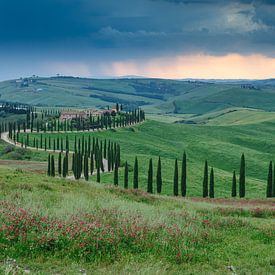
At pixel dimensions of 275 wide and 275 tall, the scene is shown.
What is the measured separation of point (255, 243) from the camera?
21547 millimetres

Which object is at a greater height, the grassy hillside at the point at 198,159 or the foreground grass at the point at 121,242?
the foreground grass at the point at 121,242

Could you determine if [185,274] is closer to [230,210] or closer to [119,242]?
[119,242]

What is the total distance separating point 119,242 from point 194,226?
6167mm

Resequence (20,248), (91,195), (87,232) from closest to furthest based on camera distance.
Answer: (20,248) → (87,232) → (91,195)

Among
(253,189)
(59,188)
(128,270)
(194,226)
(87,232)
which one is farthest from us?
(253,189)

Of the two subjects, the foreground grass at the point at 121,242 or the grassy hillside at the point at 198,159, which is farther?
the grassy hillside at the point at 198,159

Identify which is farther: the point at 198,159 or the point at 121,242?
the point at 198,159

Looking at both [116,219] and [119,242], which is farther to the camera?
[116,219]

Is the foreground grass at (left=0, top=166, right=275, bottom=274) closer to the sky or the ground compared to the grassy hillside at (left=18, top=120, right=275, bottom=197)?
closer to the sky

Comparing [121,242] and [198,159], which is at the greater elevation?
[121,242]

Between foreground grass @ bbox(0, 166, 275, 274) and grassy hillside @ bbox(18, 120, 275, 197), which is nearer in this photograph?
foreground grass @ bbox(0, 166, 275, 274)

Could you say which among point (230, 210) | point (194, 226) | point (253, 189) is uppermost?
point (194, 226)

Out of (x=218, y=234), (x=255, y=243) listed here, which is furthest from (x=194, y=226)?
(x=255, y=243)

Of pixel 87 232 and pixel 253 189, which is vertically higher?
pixel 87 232
